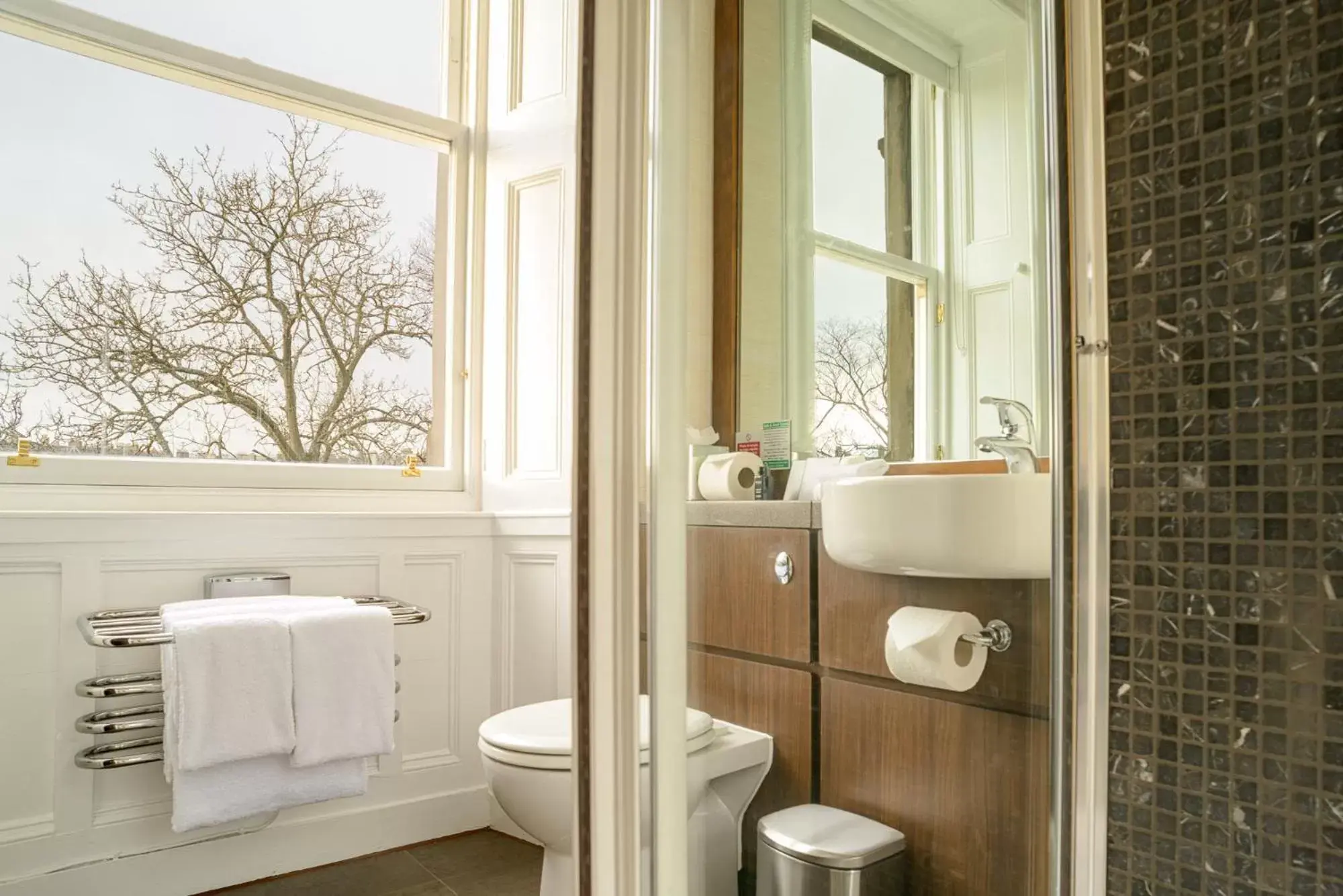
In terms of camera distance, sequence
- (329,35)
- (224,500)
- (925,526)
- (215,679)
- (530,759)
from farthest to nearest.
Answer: (329,35) → (224,500) → (215,679) → (530,759) → (925,526)

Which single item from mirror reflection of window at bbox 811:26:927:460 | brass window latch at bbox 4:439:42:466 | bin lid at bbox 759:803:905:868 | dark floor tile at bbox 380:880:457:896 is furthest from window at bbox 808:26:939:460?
brass window latch at bbox 4:439:42:466

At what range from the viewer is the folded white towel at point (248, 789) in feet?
5.93

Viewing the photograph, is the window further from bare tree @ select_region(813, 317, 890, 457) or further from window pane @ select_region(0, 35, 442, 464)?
window pane @ select_region(0, 35, 442, 464)

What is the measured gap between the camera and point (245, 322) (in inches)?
93.1

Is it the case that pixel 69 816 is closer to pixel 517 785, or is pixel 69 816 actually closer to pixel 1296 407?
pixel 517 785

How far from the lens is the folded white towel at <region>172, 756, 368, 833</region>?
1.81 meters

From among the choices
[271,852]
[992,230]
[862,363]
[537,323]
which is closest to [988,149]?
[992,230]

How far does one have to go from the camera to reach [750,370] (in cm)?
105

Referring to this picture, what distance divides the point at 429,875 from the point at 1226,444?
6.52ft

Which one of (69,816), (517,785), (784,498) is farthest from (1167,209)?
(69,816)

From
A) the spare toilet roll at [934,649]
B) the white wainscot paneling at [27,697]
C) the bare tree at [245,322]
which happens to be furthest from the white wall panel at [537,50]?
the spare toilet roll at [934,649]

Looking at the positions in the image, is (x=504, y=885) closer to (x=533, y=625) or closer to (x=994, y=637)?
(x=533, y=625)

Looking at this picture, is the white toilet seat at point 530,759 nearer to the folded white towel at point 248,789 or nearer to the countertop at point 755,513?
the folded white towel at point 248,789

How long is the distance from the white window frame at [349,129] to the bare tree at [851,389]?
1.70m
